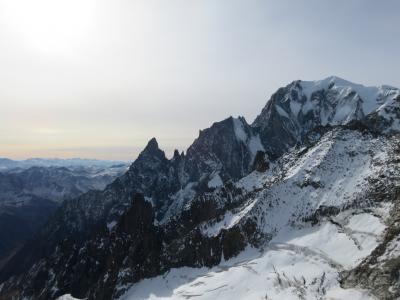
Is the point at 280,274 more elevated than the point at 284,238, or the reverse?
the point at 284,238

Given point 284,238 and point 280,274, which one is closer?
point 280,274

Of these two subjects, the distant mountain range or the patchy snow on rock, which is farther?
the distant mountain range

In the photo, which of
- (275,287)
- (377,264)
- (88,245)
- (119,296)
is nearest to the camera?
(377,264)

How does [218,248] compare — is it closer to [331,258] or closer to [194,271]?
[194,271]

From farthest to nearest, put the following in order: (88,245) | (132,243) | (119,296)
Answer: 1. (88,245)
2. (132,243)
3. (119,296)

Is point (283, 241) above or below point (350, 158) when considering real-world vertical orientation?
below

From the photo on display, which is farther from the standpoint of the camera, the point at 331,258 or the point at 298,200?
the point at 298,200

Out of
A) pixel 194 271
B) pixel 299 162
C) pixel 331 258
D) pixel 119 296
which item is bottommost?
pixel 119 296

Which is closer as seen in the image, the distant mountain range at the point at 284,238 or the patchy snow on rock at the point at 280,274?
the patchy snow on rock at the point at 280,274

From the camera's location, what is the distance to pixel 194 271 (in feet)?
406

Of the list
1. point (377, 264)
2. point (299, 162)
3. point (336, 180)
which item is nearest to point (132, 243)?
point (299, 162)

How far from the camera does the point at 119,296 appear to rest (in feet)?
434

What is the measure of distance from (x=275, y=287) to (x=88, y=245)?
106897 millimetres

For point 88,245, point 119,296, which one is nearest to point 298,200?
point 119,296
